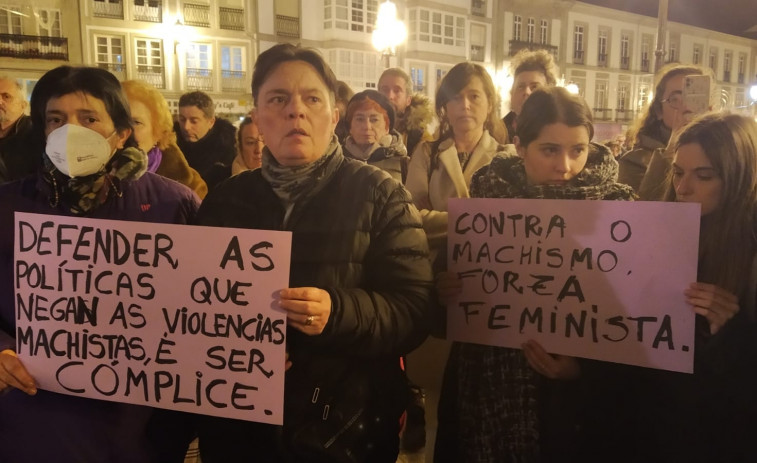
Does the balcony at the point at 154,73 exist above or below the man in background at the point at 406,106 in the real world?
above

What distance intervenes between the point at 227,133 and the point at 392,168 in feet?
5.19

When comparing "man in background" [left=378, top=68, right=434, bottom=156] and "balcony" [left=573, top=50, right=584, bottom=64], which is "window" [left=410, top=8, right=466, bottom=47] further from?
"balcony" [left=573, top=50, right=584, bottom=64]

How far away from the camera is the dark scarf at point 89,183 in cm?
172

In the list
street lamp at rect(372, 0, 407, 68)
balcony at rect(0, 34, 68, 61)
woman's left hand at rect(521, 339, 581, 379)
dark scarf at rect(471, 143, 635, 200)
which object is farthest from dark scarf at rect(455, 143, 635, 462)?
balcony at rect(0, 34, 68, 61)

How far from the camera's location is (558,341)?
1630 mm

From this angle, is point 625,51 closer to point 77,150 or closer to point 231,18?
point 231,18

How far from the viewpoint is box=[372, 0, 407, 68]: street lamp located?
261 cm

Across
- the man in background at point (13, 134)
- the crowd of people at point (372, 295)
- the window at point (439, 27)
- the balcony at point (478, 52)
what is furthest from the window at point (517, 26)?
the man in background at point (13, 134)

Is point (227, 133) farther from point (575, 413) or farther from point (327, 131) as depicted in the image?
point (575, 413)

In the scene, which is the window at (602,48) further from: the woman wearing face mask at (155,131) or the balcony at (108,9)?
the balcony at (108,9)

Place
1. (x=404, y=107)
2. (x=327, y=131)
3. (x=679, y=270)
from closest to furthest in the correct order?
(x=679, y=270)
(x=327, y=131)
(x=404, y=107)

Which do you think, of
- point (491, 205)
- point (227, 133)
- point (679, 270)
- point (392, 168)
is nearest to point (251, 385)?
point (491, 205)

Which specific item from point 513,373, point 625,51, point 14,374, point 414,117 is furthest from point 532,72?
point 14,374

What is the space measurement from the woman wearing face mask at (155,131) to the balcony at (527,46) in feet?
6.58
